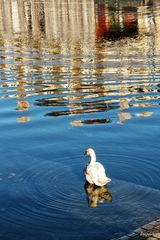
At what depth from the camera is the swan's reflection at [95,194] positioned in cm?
1373

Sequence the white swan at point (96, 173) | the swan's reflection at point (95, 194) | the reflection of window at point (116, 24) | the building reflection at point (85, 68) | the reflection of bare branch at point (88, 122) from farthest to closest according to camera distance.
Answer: the reflection of window at point (116, 24), the building reflection at point (85, 68), the reflection of bare branch at point (88, 122), the white swan at point (96, 173), the swan's reflection at point (95, 194)

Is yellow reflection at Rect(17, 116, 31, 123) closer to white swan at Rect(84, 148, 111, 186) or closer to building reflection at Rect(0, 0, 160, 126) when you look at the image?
building reflection at Rect(0, 0, 160, 126)

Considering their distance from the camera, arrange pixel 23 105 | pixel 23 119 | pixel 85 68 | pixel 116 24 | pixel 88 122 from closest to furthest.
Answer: pixel 88 122, pixel 23 119, pixel 23 105, pixel 85 68, pixel 116 24

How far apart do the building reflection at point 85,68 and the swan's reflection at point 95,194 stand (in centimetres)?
599

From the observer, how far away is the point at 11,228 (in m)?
12.4

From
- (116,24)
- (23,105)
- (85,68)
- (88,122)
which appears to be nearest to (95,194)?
(88,122)

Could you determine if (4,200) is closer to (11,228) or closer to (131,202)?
(11,228)

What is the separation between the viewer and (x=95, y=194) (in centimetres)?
1412

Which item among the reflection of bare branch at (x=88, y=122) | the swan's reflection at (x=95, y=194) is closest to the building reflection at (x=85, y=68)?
the reflection of bare branch at (x=88, y=122)

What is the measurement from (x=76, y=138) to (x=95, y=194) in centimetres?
467

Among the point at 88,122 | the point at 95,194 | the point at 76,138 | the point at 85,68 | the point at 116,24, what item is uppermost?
the point at 116,24

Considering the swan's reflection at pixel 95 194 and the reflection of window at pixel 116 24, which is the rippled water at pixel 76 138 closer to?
the swan's reflection at pixel 95 194

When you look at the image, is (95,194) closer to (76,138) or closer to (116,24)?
(76,138)

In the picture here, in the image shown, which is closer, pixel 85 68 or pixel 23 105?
pixel 23 105
